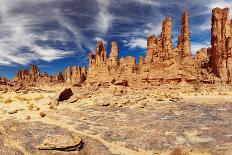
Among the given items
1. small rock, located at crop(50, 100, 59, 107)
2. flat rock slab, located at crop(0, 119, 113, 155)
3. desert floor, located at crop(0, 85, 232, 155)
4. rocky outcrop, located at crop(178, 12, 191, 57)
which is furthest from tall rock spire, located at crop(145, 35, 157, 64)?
flat rock slab, located at crop(0, 119, 113, 155)

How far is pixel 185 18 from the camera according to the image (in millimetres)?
79250

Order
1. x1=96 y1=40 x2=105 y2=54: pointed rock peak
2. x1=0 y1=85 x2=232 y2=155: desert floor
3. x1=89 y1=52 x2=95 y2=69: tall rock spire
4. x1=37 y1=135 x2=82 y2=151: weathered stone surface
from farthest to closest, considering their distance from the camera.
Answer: x1=89 y1=52 x2=95 y2=69: tall rock spire
x1=96 y1=40 x2=105 y2=54: pointed rock peak
x1=0 y1=85 x2=232 y2=155: desert floor
x1=37 y1=135 x2=82 y2=151: weathered stone surface

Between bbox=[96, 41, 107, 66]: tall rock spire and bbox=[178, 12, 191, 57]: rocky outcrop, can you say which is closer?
bbox=[178, 12, 191, 57]: rocky outcrop

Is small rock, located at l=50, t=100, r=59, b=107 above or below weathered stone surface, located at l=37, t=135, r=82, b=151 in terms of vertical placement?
above

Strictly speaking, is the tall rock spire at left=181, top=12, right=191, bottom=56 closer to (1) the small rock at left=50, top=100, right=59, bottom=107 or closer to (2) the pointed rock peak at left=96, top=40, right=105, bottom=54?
(1) the small rock at left=50, top=100, right=59, bottom=107

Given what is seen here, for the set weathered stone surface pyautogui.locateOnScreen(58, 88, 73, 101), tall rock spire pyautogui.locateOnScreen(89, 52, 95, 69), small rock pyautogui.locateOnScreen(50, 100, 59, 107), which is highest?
tall rock spire pyautogui.locateOnScreen(89, 52, 95, 69)

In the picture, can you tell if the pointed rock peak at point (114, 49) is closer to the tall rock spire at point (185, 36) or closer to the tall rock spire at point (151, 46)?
the tall rock spire at point (151, 46)

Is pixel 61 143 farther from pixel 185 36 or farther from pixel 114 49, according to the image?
pixel 114 49

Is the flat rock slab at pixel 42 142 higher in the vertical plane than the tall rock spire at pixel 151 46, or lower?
lower

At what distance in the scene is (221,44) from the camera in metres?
75.6

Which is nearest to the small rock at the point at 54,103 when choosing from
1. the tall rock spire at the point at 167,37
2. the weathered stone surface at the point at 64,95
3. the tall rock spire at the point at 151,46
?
the weathered stone surface at the point at 64,95

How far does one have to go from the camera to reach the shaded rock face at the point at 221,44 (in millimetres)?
71875

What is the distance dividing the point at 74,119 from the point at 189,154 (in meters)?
9.87

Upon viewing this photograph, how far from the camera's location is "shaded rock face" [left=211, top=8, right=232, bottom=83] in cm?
7188
